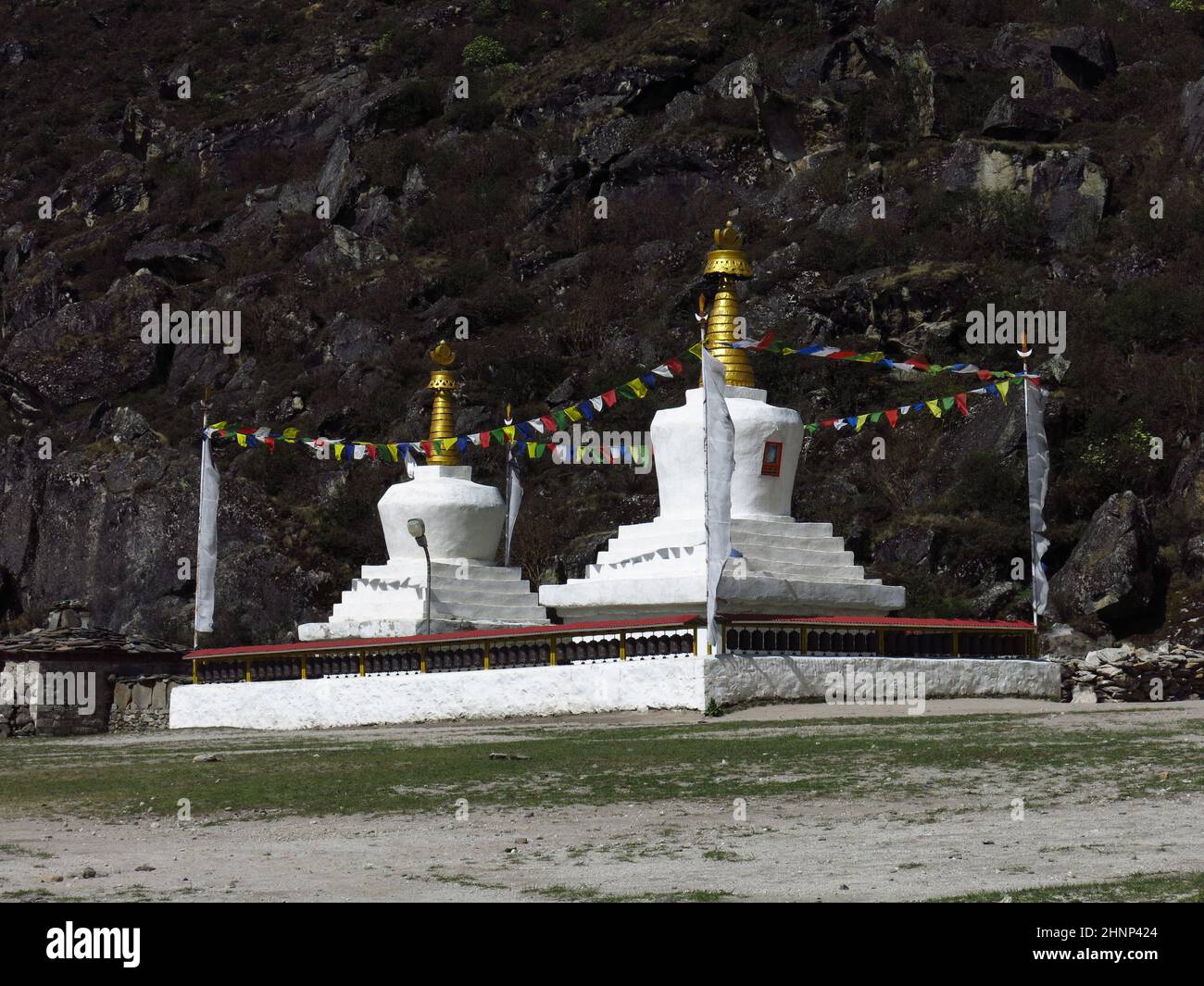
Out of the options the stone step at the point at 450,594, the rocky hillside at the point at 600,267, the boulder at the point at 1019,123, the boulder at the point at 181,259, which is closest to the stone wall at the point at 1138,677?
the stone step at the point at 450,594

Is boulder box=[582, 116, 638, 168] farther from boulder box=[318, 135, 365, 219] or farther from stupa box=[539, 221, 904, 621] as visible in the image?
stupa box=[539, 221, 904, 621]

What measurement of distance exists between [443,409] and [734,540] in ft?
36.8

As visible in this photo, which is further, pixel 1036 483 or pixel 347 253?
pixel 347 253

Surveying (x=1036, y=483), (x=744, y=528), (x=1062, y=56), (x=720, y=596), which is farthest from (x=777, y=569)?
(x=1062, y=56)

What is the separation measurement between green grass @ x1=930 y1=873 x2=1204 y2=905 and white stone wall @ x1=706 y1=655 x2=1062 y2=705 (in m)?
16.0

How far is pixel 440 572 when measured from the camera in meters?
37.1

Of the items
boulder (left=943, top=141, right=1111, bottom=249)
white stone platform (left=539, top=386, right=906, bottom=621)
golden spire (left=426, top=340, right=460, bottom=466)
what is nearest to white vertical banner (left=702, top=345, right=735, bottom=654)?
white stone platform (left=539, top=386, right=906, bottom=621)

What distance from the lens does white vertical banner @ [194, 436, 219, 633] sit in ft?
119

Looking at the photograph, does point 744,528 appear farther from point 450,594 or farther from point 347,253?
point 347,253

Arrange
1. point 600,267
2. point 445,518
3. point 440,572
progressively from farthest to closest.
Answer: point 600,267 → point 445,518 → point 440,572

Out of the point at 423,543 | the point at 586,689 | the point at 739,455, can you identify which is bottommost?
the point at 586,689

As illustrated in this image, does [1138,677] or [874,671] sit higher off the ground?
[874,671]

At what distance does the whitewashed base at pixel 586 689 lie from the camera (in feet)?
91.2

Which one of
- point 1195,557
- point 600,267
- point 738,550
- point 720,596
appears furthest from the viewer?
point 600,267
